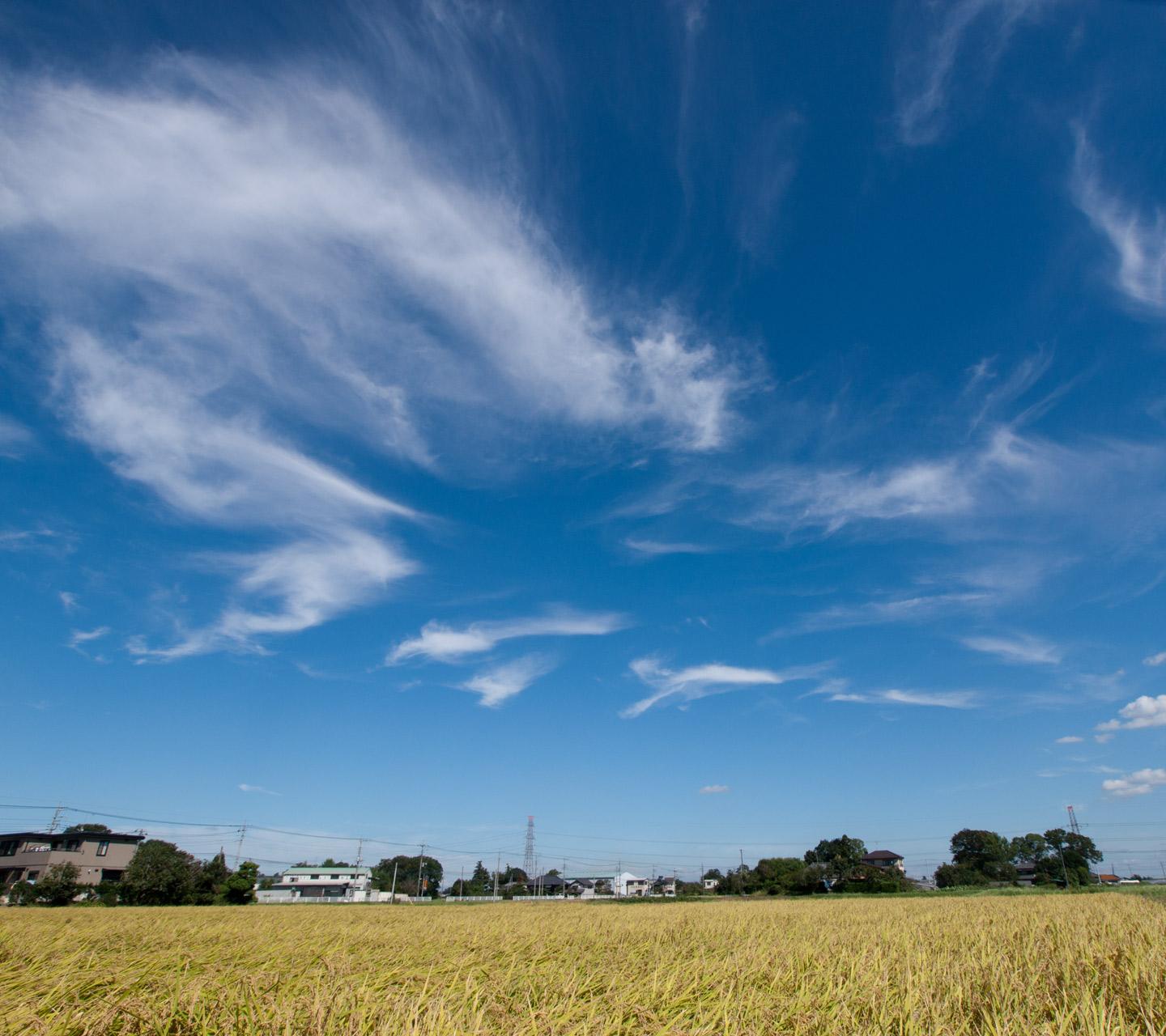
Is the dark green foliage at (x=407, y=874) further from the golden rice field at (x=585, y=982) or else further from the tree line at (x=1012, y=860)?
the golden rice field at (x=585, y=982)

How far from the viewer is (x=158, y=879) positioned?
48.3m

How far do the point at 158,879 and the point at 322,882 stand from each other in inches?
2517

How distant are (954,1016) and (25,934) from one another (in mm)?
15201

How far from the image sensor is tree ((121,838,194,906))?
157 ft

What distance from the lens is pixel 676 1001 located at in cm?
537

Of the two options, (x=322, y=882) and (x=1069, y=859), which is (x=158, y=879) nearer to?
(x=322, y=882)

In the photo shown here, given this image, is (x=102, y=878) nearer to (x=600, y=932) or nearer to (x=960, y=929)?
(x=600, y=932)

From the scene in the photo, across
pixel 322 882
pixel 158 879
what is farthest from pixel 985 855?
pixel 158 879

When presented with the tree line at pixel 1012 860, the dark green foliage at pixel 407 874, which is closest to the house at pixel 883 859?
the tree line at pixel 1012 860

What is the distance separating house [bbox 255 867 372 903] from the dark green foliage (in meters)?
18.1

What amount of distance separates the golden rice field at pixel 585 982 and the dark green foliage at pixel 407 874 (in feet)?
421

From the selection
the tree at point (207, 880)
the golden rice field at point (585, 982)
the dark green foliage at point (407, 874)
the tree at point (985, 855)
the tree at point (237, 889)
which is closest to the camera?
the golden rice field at point (585, 982)

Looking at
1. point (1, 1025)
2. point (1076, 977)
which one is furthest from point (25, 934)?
point (1076, 977)

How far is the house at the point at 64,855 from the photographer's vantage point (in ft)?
202
